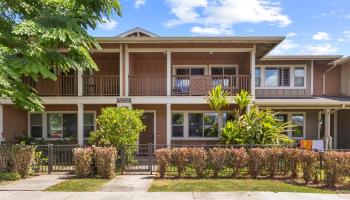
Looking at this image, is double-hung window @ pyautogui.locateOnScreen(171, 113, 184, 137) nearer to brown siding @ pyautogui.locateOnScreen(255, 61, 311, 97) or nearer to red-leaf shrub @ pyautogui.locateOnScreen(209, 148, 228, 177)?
brown siding @ pyautogui.locateOnScreen(255, 61, 311, 97)

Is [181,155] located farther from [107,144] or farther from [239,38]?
[239,38]

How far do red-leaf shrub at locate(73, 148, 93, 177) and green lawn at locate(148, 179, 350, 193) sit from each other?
8.48 ft

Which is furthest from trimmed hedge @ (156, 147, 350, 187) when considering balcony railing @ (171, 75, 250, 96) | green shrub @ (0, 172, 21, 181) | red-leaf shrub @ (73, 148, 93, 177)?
balcony railing @ (171, 75, 250, 96)

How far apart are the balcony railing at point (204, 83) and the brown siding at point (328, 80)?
6541mm

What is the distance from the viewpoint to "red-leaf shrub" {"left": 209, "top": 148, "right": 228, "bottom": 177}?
12453mm

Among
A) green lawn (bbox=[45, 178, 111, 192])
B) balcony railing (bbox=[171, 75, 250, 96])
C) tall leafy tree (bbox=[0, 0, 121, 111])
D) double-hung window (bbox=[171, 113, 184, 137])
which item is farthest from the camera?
double-hung window (bbox=[171, 113, 184, 137])

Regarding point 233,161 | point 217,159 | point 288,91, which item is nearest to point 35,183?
point 217,159

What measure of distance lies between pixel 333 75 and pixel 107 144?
16506mm

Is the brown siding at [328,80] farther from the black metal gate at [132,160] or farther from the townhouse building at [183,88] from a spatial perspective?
the black metal gate at [132,160]

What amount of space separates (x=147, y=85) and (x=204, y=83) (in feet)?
10.0

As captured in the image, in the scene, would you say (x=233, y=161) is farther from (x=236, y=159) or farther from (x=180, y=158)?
(x=180, y=158)

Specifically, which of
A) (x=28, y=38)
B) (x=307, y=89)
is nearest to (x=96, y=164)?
(x=28, y=38)

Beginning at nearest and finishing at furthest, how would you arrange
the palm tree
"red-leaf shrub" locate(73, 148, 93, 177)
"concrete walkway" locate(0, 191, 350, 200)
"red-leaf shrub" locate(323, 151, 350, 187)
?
"concrete walkway" locate(0, 191, 350, 200)
"red-leaf shrub" locate(323, 151, 350, 187)
"red-leaf shrub" locate(73, 148, 93, 177)
the palm tree

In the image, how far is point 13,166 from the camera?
12672 mm
